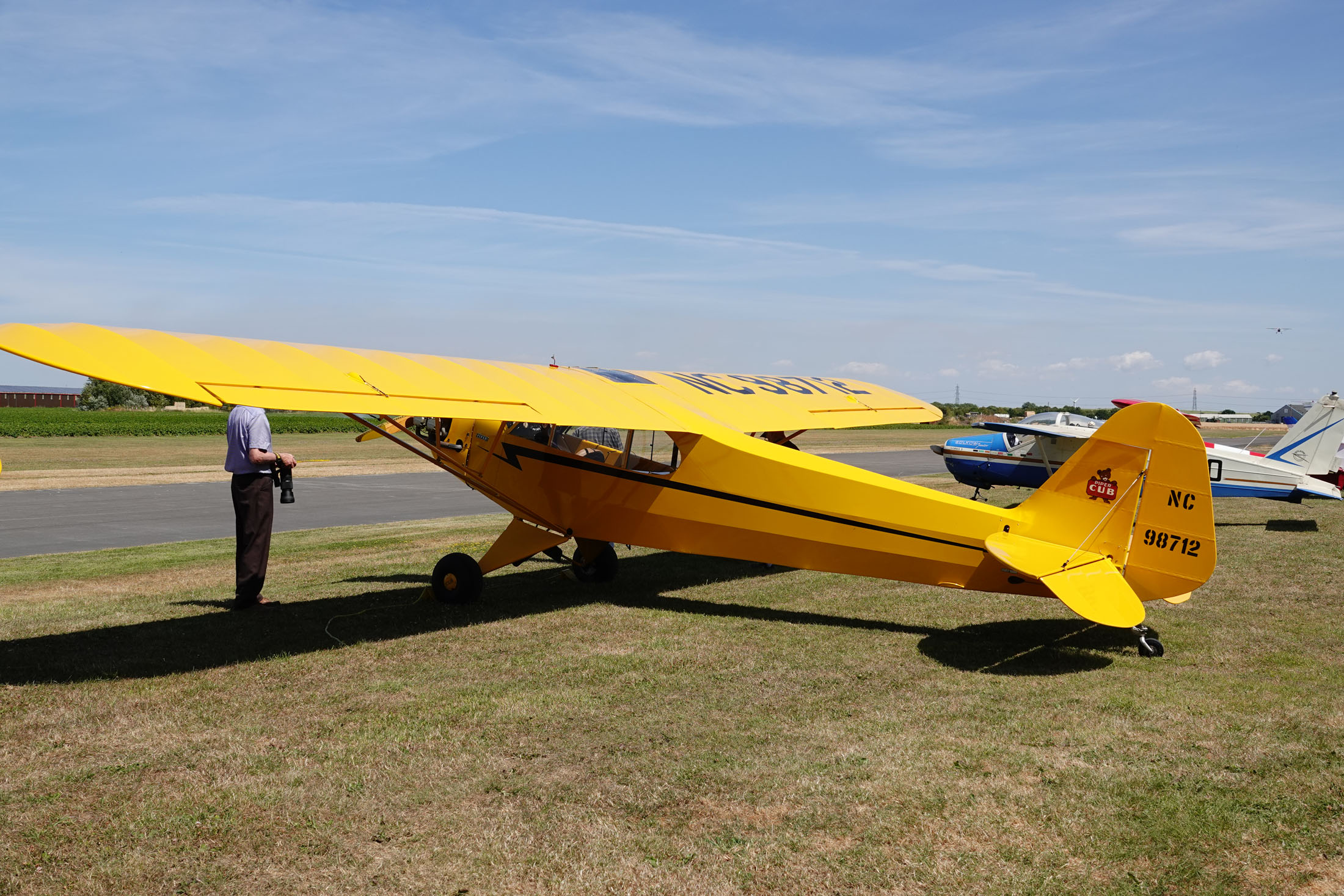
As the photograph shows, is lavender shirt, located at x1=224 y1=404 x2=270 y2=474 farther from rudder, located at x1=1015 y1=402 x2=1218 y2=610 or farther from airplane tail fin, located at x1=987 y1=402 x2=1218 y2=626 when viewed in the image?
rudder, located at x1=1015 y1=402 x2=1218 y2=610

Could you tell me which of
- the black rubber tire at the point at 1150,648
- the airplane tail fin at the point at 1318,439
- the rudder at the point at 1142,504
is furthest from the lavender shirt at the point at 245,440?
the airplane tail fin at the point at 1318,439

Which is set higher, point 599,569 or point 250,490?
point 250,490

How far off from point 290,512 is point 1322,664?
15837 mm

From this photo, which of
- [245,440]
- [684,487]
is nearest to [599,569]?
[684,487]

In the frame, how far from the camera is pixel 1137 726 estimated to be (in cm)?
502

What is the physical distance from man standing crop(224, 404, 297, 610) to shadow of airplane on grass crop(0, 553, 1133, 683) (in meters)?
0.35

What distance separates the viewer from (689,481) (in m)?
8.14

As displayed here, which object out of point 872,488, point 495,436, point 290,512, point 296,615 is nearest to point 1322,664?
point 872,488

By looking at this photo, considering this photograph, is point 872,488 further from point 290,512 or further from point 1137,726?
point 290,512

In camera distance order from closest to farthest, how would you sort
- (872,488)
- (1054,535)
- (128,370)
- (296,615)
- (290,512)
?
(128,370), (1054,535), (872,488), (296,615), (290,512)

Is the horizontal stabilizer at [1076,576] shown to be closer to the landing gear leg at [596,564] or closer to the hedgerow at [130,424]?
the landing gear leg at [596,564]

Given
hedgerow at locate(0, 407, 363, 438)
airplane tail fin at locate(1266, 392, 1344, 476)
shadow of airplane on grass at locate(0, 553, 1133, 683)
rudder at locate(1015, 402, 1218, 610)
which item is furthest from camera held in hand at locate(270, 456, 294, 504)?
hedgerow at locate(0, 407, 363, 438)

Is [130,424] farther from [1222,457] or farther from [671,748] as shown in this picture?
[671,748]

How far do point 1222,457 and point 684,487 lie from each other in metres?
10.4
